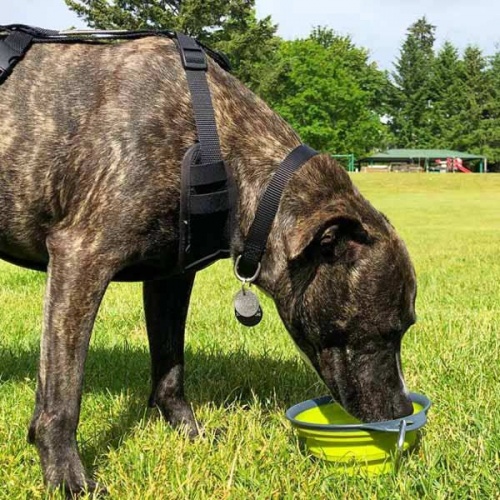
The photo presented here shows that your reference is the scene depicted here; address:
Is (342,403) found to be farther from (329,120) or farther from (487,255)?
(329,120)

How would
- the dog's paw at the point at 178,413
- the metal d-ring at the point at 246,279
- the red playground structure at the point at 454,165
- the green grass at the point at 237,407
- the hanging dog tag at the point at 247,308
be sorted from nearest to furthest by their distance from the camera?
the green grass at the point at 237,407
the metal d-ring at the point at 246,279
the hanging dog tag at the point at 247,308
the dog's paw at the point at 178,413
the red playground structure at the point at 454,165

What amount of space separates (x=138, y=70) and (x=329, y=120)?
65453mm

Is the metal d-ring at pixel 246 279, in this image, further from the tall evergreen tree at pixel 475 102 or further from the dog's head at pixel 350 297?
the tall evergreen tree at pixel 475 102

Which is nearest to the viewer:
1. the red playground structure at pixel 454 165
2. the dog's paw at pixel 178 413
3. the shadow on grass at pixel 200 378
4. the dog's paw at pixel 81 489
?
A: the dog's paw at pixel 81 489

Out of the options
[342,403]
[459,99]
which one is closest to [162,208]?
[342,403]

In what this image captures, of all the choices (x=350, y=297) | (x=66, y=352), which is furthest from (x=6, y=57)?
(x=350, y=297)

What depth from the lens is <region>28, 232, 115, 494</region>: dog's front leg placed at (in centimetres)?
294

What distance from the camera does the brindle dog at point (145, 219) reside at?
296cm

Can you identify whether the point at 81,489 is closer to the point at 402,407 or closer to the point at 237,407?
the point at 237,407

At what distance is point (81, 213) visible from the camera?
299 cm

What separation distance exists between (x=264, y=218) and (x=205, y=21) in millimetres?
44675

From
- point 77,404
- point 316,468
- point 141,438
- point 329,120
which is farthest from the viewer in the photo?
point 329,120

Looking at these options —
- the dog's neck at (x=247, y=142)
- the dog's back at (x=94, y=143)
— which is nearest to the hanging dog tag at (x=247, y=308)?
the dog's neck at (x=247, y=142)

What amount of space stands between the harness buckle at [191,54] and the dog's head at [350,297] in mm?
724
